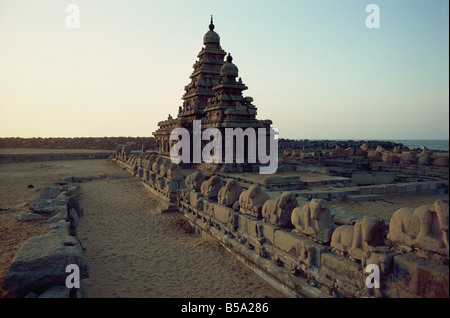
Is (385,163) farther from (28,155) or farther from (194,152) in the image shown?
(28,155)

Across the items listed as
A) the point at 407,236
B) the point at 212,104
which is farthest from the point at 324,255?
the point at 212,104

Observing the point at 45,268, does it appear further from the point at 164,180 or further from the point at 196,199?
the point at 164,180

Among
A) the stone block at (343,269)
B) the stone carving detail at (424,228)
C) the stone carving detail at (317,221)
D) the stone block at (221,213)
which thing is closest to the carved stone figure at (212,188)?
the stone block at (221,213)

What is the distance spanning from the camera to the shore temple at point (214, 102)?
15.8m

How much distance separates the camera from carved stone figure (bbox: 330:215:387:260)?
136 inches

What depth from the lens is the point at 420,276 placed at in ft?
9.34

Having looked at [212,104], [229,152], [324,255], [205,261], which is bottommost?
[205,261]

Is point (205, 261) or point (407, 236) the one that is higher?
point (407, 236)

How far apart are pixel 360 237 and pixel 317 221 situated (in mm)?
740

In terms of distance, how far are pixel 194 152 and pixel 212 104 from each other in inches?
140

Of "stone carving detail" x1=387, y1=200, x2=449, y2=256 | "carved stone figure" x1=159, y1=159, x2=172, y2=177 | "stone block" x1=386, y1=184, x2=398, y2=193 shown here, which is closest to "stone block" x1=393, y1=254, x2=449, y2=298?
"stone carving detail" x1=387, y1=200, x2=449, y2=256

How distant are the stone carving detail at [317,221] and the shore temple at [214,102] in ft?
33.2

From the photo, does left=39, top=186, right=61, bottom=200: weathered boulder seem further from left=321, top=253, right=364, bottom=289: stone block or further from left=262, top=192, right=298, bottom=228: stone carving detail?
left=321, top=253, right=364, bottom=289: stone block
